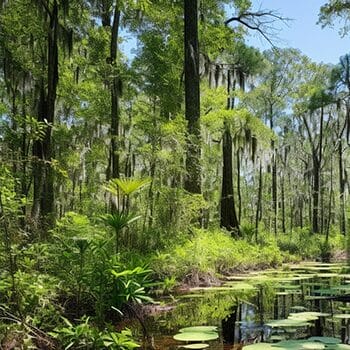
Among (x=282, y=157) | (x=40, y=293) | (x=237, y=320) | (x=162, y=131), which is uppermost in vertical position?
(x=282, y=157)

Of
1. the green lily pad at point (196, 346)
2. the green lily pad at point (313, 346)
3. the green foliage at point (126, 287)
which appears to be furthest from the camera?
the green foliage at point (126, 287)

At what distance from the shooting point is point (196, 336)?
5.07 metres

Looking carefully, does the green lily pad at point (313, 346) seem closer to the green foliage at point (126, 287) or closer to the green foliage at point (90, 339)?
the green foliage at point (90, 339)

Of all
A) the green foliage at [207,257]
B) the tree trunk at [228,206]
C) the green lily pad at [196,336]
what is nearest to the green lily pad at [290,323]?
the green lily pad at [196,336]

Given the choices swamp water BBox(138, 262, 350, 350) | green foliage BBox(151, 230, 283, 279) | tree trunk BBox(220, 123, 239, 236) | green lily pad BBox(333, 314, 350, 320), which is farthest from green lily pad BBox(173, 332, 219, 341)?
tree trunk BBox(220, 123, 239, 236)

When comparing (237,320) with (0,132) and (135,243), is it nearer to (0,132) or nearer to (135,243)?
(135,243)

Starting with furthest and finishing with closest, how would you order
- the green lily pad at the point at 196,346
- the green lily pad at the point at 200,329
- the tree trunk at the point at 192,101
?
the tree trunk at the point at 192,101
the green lily pad at the point at 200,329
the green lily pad at the point at 196,346

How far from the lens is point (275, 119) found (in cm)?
3312

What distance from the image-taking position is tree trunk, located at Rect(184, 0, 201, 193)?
38.9 ft

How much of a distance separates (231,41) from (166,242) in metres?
9.02

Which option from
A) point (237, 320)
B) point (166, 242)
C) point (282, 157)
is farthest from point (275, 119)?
point (237, 320)

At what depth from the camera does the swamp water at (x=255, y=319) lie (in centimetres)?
499

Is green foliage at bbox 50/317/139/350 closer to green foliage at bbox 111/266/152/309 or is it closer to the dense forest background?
the dense forest background

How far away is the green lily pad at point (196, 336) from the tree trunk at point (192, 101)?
6.57 meters
